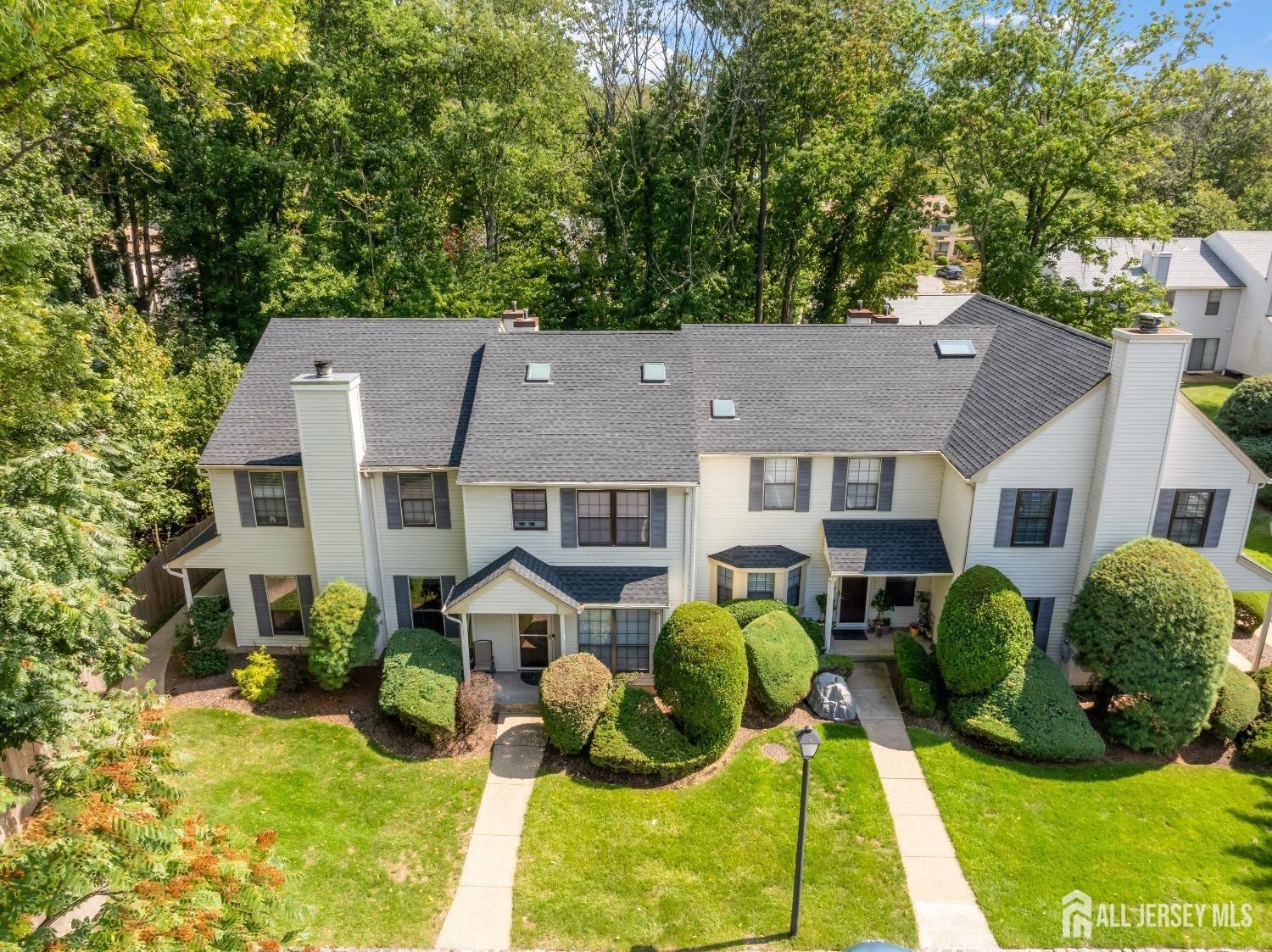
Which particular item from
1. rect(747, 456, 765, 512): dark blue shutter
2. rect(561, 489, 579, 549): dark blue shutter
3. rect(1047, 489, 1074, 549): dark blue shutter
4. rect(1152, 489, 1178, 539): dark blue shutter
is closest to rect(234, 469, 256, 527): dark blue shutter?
rect(561, 489, 579, 549): dark blue shutter

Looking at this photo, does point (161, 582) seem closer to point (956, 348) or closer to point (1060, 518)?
Answer: point (956, 348)

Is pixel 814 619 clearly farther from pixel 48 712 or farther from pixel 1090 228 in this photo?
pixel 1090 228

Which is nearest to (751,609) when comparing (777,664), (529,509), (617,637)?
(777,664)

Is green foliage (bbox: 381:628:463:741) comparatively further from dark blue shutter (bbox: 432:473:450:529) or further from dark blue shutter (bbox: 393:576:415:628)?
dark blue shutter (bbox: 432:473:450:529)

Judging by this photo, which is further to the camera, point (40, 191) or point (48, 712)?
point (40, 191)

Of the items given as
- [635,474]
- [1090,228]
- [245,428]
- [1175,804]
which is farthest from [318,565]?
[1090,228]

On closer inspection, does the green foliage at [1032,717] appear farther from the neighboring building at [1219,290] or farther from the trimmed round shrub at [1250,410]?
the neighboring building at [1219,290]

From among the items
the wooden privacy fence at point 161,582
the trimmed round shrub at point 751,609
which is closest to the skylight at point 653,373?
the trimmed round shrub at point 751,609
